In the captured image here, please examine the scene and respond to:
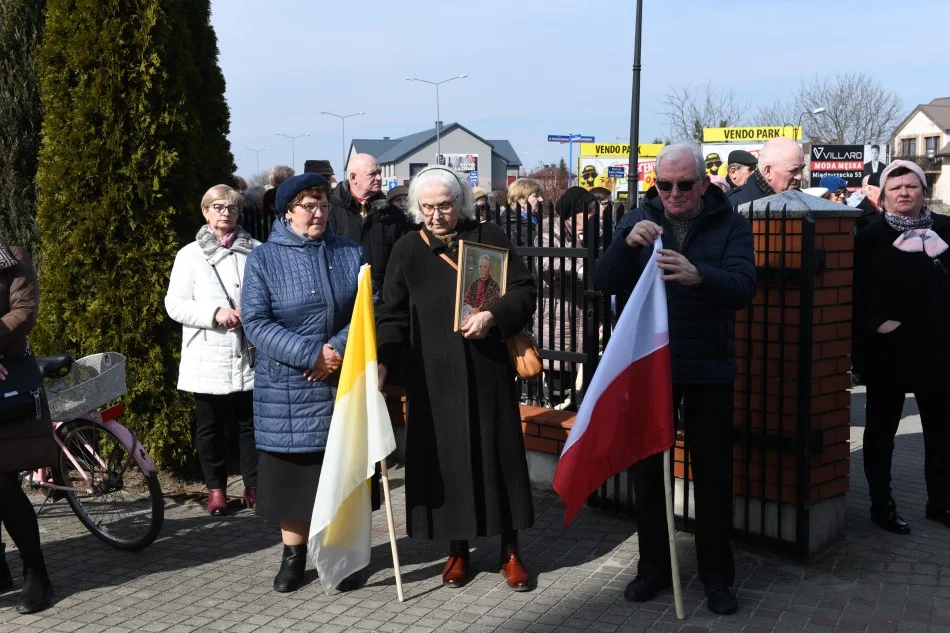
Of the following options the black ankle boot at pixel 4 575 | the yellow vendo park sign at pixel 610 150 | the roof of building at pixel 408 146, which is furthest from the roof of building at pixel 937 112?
the black ankle boot at pixel 4 575

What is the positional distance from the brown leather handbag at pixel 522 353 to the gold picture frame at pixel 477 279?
125mm

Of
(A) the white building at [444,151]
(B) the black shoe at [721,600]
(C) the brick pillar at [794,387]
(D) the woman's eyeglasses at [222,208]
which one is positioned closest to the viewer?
(B) the black shoe at [721,600]

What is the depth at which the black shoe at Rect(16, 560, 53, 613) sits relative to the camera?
4.74m

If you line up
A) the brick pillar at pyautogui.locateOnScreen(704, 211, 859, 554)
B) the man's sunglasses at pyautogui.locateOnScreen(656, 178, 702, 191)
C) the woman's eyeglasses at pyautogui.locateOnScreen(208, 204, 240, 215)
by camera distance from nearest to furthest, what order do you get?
the man's sunglasses at pyautogui.locateOnScreen(656, 178, 702, 191), the brick pillar at pyautogui.locateOnScreen(704, 211, 859, 554), the woman's eyeglasses at pyautogui.locateOnScreen(208, 204, 240, 215)

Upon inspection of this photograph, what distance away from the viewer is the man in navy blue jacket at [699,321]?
4379mm

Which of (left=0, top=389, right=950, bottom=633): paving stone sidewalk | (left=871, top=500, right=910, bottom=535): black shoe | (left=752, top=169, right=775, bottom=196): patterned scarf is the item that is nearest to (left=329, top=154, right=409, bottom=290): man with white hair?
(left=0, top=389, right=950, bottom=633): paving stone sidewalk

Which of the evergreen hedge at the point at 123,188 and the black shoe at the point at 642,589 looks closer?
the black shoe at the point at 642,589

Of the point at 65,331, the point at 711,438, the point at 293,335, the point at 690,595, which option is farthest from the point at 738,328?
the point at 65,331

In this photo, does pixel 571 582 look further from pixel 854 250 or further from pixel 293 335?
pixel 854 250

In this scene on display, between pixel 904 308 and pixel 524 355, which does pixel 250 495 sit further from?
pixel 904 308

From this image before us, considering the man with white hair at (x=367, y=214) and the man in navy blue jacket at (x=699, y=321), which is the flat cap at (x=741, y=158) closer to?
the man with white hair at (x=367, y=214)

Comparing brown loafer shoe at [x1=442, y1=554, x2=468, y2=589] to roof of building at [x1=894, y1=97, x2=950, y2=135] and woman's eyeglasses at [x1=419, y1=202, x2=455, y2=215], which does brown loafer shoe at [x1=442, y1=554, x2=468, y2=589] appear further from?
roof of building at [x1=894, y1=97, x2=950, y2=135]

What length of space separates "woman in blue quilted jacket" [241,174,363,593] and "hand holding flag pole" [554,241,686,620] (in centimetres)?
120

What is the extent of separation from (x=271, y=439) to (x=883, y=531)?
325 centimetres
